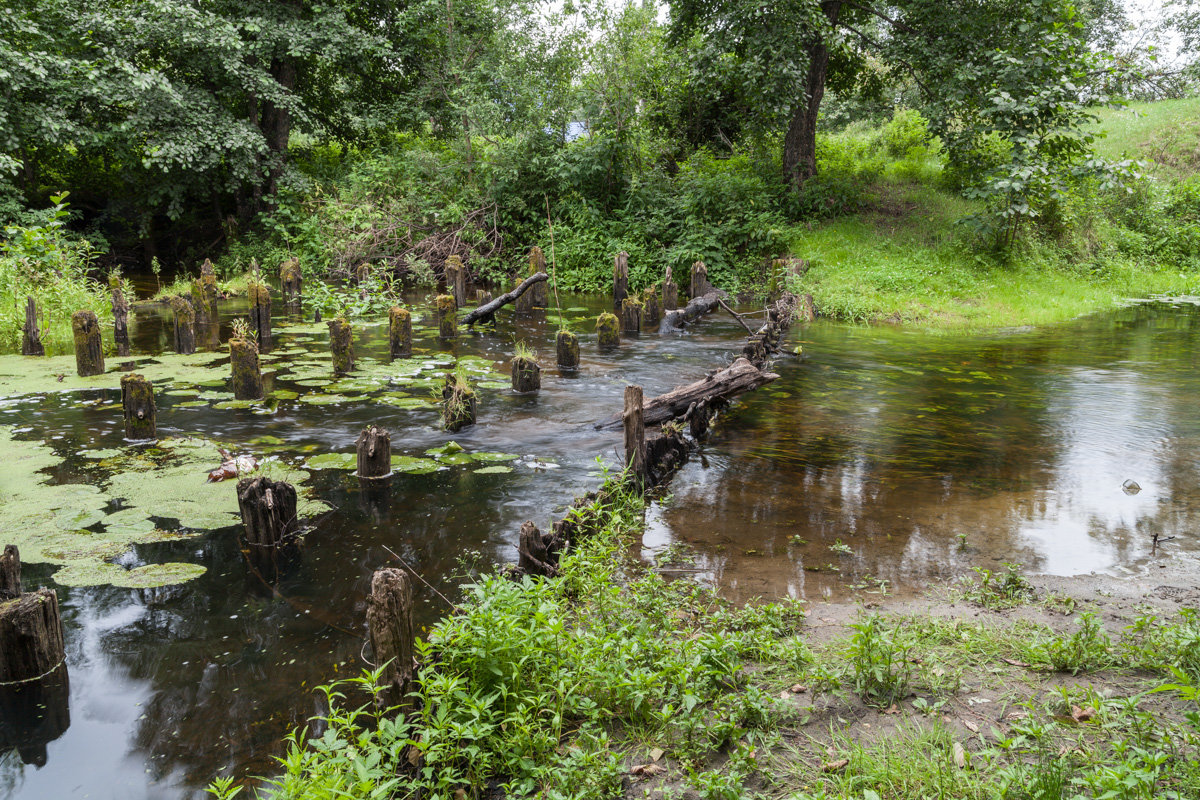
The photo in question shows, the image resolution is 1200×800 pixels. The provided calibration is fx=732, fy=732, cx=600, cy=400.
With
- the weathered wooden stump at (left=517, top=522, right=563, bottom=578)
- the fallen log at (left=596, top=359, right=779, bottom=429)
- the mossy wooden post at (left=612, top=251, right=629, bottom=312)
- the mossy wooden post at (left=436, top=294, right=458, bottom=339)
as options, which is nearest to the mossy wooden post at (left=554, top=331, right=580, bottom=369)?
the mossy wooden post at (left=436, top=294, right=458, bottom=339)

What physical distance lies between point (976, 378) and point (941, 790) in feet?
32.3

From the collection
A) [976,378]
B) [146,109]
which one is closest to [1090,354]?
[976,378]

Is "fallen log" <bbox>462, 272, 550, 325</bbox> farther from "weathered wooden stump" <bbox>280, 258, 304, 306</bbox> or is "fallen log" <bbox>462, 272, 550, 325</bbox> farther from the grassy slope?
the grassy slope

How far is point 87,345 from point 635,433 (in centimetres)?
790

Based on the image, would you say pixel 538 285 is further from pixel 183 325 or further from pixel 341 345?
pixel 183 325

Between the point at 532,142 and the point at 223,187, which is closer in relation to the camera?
the point at 532,142

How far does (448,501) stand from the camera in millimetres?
6359

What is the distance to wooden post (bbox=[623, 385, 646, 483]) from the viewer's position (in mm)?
6418

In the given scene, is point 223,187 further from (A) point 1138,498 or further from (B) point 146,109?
(A) point 1138,498

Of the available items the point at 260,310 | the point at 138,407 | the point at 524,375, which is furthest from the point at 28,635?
the point at 260,310

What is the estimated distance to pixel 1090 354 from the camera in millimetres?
13148

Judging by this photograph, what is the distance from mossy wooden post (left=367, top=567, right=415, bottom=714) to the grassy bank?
0.41 ft

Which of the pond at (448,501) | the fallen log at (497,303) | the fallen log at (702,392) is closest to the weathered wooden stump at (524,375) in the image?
the pond at (448,501)

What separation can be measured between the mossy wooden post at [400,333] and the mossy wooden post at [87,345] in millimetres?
3894
